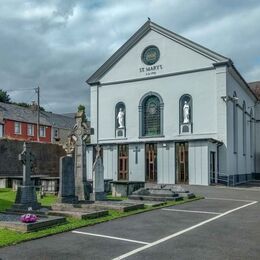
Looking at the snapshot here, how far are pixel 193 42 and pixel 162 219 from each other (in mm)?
23499

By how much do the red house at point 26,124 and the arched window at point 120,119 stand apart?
16.0m

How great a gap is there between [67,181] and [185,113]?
19.3 meters

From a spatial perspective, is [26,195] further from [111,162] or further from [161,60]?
[161,60]

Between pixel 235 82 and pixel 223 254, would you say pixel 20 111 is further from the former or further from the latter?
pixel 223 254

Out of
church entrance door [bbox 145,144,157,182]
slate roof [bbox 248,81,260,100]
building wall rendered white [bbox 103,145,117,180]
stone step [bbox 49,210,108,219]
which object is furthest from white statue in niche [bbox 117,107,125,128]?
stone step [bbox 49,210,108,219]

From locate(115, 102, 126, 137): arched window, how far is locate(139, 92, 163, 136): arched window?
1.83 metres

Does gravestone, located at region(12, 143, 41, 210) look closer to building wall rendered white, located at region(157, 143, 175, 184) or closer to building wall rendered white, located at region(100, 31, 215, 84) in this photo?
building wall rendered white, located at region(157, 143, 175, 184)

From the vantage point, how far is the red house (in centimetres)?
5172

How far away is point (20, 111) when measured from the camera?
5622cm

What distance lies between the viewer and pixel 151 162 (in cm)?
3167

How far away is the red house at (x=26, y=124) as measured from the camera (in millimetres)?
51719

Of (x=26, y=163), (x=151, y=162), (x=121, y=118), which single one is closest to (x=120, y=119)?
(x=121, y=118)

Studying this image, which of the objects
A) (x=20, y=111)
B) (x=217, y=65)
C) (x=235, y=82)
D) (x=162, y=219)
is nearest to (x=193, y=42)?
(x=217, y=65)

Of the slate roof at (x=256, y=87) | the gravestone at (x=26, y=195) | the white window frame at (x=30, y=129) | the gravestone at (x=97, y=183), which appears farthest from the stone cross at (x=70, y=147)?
the white window frame at (x=30, y=129)
